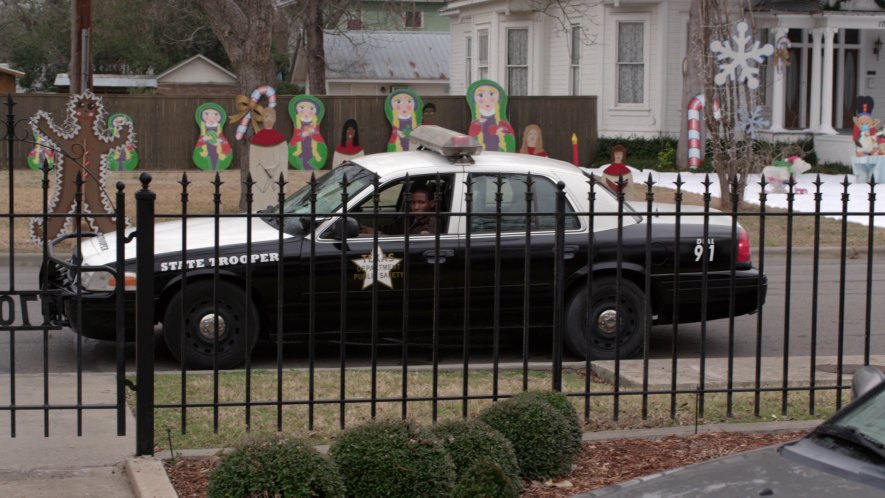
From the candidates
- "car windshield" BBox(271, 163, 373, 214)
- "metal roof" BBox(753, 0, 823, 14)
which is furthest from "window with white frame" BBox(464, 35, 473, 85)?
"car windshield" BBox(271, 163, 373, 214)

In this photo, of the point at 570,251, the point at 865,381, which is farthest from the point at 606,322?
the point at 865,381

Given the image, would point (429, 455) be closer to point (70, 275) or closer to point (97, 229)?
point (70, 275)

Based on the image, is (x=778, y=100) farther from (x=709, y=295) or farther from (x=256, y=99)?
(x=709, y=295)

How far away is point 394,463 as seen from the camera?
5250mm

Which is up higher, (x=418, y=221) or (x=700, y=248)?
(x=418, y=221)

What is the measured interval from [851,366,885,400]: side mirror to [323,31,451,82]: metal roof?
37.2 metres

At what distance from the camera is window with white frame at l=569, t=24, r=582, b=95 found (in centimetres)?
2994

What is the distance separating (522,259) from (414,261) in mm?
850

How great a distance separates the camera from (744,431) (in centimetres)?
661

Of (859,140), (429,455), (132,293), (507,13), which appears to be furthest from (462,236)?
(507,13)

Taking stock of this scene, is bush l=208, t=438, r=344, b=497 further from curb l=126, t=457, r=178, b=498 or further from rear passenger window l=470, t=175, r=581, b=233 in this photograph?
rear passenger window l=470, t=175, r=581, b=233

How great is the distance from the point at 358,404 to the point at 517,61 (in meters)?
25.7

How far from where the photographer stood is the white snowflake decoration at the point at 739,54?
67.8 ft

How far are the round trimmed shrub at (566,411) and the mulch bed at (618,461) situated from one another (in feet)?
0.50
